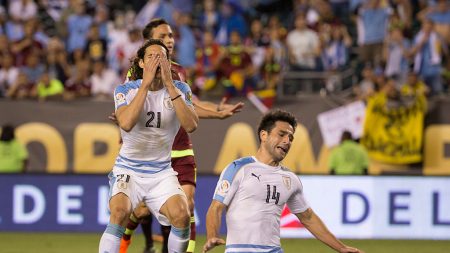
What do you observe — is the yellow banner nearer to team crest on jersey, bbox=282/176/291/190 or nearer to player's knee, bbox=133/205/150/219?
player's knee, bbox=133/205/150/219

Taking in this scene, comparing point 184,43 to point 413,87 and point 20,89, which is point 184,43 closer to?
point 20,89

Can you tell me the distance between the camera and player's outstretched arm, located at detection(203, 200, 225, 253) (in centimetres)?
689

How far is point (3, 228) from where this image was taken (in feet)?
48.0

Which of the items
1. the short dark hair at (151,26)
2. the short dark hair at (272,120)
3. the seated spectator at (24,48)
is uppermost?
the seated spectator at (24,48)

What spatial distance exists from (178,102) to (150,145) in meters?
0.57

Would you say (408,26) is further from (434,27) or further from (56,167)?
(56,167)

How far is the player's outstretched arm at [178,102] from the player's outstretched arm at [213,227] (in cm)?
125

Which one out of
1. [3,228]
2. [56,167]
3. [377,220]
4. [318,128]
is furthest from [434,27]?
[3,228]

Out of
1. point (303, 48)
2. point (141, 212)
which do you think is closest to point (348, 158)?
point (303, 48)

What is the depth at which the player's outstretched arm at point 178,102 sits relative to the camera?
8.41m

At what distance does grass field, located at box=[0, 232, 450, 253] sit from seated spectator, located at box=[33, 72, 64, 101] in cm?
360

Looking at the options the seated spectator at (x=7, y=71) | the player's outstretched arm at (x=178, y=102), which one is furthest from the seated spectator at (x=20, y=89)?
the player's outstretched arm at (x=178, y=102)

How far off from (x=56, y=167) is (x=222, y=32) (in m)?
4.56

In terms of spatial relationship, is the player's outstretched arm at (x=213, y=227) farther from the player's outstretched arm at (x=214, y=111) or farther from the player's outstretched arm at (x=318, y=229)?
the player's outstretched arm at (x=214, y=111)
